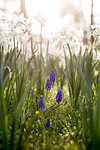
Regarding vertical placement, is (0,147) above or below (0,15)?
below

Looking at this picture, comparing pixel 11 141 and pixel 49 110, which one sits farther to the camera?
pixel 49 110

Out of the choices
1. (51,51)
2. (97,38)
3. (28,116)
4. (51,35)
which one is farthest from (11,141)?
(51,51)

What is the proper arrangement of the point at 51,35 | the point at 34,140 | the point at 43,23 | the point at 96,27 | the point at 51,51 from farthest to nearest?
the point at 51,51 → the point at 51,35 → the point at 43,23 → the point at 96,27 → the point at 34,140

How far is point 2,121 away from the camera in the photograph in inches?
46.5

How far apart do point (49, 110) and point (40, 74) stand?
101cm

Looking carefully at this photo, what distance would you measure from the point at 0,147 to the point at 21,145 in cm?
19

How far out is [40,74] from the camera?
300 cm

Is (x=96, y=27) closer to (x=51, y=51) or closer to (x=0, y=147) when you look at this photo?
(x=0, y=147)

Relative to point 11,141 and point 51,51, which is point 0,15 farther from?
point 51,51

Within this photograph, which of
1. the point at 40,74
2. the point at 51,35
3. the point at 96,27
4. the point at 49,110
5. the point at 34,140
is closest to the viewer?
the point at 34,140

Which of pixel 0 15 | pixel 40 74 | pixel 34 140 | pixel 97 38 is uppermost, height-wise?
pixel 0 15

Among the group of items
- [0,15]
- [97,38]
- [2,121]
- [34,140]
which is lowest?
[34,140]

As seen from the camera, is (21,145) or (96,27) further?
(96,27)

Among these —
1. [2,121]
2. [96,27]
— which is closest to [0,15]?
[96,27]
